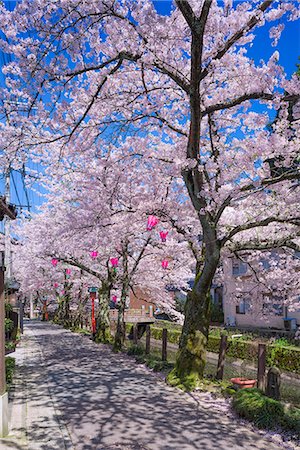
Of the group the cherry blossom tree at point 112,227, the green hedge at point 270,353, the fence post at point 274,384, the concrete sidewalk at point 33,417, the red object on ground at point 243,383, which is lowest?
the green hedge at point 270,353

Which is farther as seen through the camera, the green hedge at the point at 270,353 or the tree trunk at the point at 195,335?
the green hedge at the point at 270,353

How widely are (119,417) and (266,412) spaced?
2.62 metres

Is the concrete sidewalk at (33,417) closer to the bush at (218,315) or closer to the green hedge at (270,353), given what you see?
the green hedge at (270,353)

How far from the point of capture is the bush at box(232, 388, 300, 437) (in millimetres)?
7090

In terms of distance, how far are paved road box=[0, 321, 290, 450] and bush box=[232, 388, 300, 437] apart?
320 mm

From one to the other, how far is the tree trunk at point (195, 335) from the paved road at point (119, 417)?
571 mm

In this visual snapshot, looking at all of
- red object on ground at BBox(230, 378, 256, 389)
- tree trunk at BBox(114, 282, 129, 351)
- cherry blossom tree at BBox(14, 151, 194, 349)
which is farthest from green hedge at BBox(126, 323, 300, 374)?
red object on ground at BBox(230, 378, 256, 389)

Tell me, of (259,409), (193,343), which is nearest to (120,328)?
(193,343)

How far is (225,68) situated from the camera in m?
10.7

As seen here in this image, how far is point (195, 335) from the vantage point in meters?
10.8

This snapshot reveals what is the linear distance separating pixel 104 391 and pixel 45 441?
141 inches

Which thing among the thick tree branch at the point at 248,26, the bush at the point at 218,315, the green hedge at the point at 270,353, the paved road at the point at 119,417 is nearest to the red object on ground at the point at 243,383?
the paved road at the point at 119,417

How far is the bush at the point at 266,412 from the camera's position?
7090mm

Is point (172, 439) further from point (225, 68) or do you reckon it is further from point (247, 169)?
point (225, 68)
